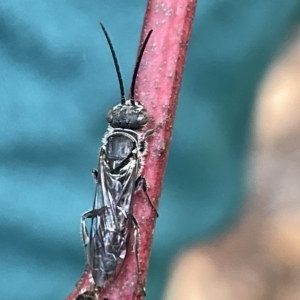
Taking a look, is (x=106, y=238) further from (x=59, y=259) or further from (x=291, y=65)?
(x=291, y=65)

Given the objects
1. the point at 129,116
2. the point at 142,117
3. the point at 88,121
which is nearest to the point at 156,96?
the point at 142,117

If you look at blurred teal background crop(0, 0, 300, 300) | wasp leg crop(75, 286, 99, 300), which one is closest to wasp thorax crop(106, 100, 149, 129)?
wasp leg crop(75, 286, 99, 300)

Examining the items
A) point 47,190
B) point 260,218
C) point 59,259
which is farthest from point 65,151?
point 260,218

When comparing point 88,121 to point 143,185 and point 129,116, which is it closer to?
point 129,116

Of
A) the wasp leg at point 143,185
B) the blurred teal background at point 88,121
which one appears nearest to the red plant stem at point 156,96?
the wasp leg at point 143,185

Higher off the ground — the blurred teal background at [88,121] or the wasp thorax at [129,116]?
the blurred teal background at [88,121]

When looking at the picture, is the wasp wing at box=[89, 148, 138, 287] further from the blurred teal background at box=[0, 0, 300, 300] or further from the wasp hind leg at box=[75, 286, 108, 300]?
the blurred teal background at box=[0, 0, 300, 300]

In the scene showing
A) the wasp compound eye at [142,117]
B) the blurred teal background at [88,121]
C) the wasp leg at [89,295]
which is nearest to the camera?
the wasp leg at [89,295]

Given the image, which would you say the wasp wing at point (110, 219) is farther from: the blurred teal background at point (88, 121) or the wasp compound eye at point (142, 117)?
the blurred teal background at point (88, 121)
